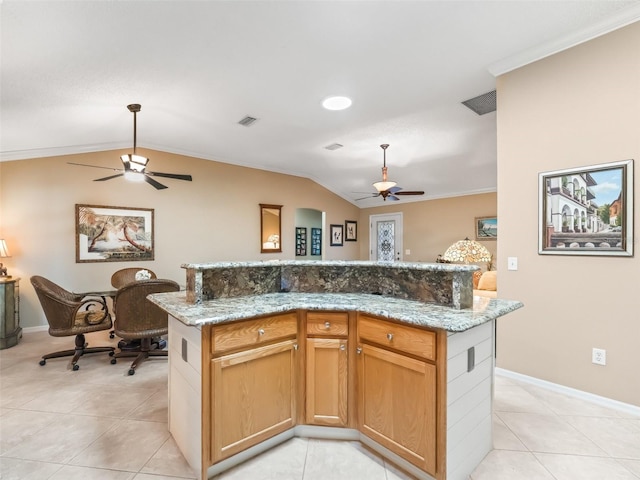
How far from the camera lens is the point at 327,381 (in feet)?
6.13

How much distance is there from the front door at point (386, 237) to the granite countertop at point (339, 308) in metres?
5.91

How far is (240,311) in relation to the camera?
5.38 ft

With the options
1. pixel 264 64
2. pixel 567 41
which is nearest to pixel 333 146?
pixel 264 64

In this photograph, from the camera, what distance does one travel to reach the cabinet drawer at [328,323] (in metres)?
1.83

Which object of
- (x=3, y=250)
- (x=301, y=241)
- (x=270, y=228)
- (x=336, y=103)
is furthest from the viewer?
(x=301, y=241)

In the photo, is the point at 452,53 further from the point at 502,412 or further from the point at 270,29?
the point at 502,412

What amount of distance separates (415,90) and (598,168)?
1.69m

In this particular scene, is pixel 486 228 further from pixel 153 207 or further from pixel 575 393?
pixel 153 207

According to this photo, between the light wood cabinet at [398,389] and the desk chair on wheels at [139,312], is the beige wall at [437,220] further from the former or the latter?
the desk chair on wheels at [139,312]

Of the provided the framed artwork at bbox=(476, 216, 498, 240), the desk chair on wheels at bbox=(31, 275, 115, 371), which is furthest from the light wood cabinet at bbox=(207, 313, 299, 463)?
the framed artwork at bbox=(476, 216, 498, 240)

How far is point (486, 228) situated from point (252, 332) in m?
6.07

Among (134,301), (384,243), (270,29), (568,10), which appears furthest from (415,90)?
(384,243)

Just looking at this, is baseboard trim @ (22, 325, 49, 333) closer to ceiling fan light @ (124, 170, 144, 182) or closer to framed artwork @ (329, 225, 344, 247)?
ceiling fan light @ (124, 170, 144, 182)

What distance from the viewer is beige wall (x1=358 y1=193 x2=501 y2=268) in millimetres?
6508
